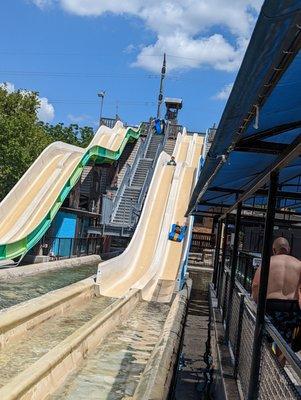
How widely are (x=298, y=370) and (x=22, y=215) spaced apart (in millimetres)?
15857

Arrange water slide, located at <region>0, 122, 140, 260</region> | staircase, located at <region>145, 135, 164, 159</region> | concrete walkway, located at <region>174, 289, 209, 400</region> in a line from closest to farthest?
concrete walkway, located at <region>174, 289, 209, 400</region>
water slide, located at <region>0, 122, 140, 260</region>
staircase, located at <region>145, 135, 164, 159</region>

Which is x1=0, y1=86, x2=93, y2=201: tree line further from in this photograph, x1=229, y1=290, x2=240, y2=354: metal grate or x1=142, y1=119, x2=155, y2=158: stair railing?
x1=229, y1=290, x2=240, y2=354: metal grate

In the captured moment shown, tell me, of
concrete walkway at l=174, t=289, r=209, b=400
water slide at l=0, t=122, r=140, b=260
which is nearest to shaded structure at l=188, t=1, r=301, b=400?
concrete walkway at l=174, t=289, r=209, b=400

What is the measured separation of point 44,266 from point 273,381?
13185mm

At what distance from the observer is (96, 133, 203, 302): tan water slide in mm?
13344

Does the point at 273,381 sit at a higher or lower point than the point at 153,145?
lower

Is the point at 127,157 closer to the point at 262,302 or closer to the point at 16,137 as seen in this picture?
the point at 16,137

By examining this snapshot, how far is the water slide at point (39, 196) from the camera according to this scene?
52.0ft

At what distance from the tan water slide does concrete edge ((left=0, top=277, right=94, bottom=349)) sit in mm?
2398

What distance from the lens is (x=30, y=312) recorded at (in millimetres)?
7777

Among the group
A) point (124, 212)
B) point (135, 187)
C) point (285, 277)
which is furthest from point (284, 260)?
point (135, 187)

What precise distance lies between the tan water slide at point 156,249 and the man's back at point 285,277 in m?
7.90

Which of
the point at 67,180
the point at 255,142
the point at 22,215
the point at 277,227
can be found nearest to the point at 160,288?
the point at 277,227

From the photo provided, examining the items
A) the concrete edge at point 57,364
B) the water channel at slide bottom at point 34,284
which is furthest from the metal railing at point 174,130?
the concrete edge at point 57,364
